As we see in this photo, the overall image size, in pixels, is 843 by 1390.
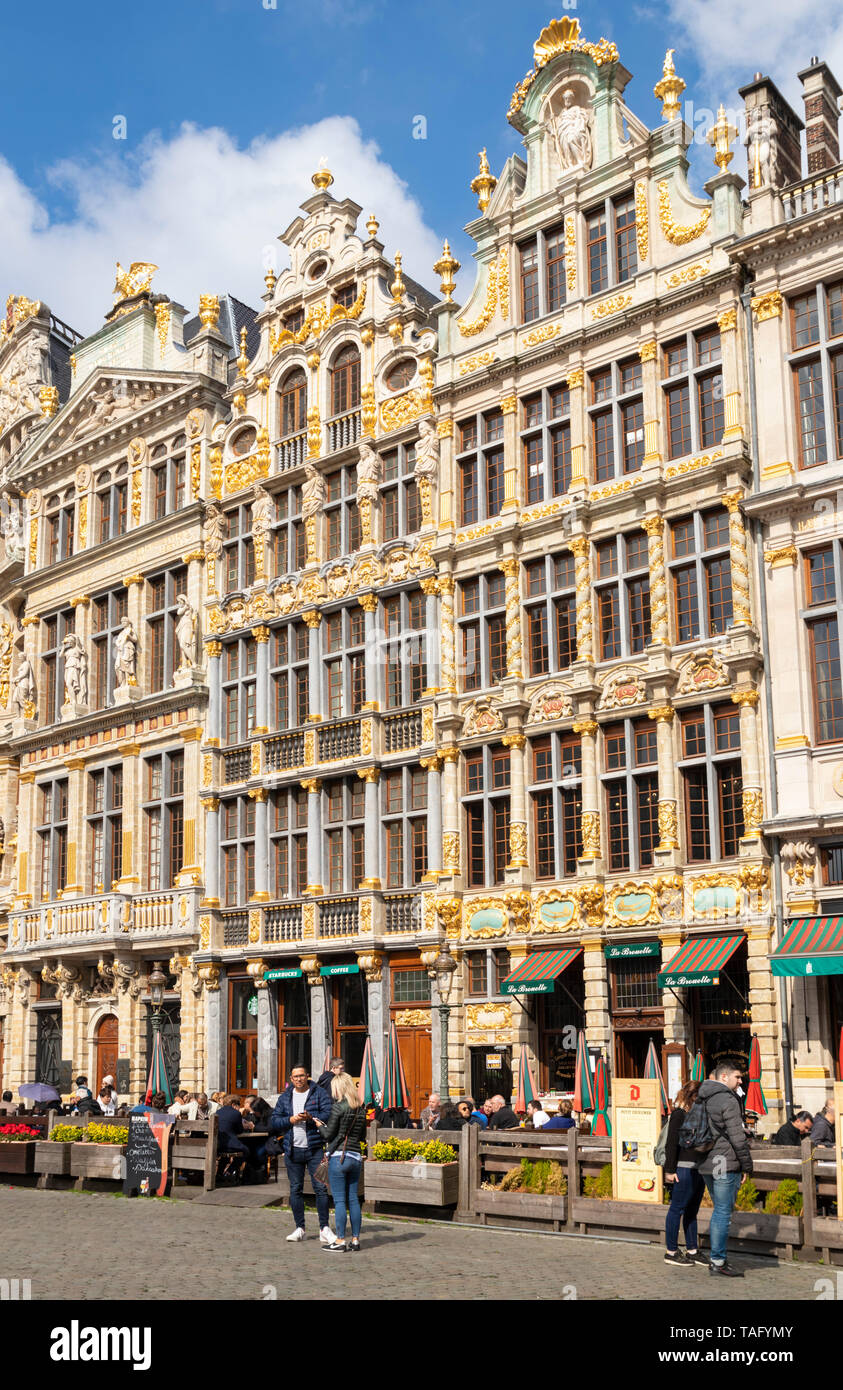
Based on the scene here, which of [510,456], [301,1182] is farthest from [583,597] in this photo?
[301,1182]

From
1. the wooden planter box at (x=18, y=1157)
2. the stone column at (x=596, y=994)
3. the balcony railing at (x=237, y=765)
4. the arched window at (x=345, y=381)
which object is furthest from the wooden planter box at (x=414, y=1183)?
the arched window at (x=345, y=381)

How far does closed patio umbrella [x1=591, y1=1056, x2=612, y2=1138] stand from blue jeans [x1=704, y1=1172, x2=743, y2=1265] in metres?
9.92

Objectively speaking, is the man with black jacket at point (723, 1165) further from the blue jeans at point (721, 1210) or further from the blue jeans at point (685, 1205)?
the blue jeans at point (685, 1205)

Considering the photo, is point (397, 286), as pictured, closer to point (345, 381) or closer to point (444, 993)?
point (345, 381)

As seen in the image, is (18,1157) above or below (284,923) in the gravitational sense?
below

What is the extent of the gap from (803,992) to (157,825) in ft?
64.0

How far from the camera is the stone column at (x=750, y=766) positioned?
2708cm

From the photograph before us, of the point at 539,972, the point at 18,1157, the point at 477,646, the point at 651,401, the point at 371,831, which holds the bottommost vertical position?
the point at 18,1157

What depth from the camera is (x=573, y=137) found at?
33.4 metres

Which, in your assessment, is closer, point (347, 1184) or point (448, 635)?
point (347, 1184)

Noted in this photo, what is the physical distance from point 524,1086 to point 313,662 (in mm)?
11819

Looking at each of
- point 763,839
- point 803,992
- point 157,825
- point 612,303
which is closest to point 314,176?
point 612,303

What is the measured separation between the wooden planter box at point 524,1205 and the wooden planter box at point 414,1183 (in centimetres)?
38

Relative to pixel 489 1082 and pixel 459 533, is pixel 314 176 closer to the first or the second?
pixel 459 533
